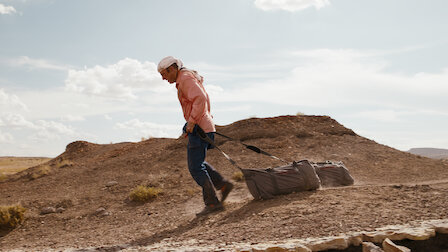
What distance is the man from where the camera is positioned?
4.59 m

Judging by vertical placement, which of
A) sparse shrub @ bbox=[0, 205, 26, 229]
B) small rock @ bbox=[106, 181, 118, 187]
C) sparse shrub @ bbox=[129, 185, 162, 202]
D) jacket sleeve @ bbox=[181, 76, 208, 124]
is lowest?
sparse shrub @ bbox=[0, 205, 26, 229]

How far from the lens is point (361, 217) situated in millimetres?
3742

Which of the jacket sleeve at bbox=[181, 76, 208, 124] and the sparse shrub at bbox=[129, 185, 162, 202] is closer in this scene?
the jacket sleeve at bbox=[181, 76, 208, 124]

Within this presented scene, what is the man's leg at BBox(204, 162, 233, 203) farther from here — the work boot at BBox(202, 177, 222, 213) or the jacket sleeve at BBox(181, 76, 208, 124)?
the jacket sleeve at BBox(181, 76, 208, 124)

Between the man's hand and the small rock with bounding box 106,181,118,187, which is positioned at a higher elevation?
the man's hand

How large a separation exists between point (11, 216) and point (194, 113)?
4575mm

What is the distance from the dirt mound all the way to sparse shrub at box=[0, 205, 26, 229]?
0.16 metres

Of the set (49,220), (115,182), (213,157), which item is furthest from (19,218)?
(213,157)

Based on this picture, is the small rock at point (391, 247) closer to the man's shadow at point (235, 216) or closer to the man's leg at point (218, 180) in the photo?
the man's shadow at point (235, 216)

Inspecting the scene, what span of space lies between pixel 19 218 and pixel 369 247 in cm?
645

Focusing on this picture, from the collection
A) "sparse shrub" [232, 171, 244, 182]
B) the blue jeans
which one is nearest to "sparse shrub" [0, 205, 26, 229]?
the blue jeans

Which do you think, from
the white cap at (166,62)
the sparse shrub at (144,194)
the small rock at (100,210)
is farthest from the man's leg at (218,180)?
the small rock at (100,210)

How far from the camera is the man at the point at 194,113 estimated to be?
15.1 feet

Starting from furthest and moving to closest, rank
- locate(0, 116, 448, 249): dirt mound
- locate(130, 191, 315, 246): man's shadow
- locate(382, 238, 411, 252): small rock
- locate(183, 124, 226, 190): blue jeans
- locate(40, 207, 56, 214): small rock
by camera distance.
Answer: locate(40, 207, 56, 214): small rock → locate(183, 124, 226, 190): blue jeans → locate(130, 191, 315, 246): man's shadow → locate(0, 116, 448, 249): dirt mound → locate(382, 238, 411, 252): small rock
